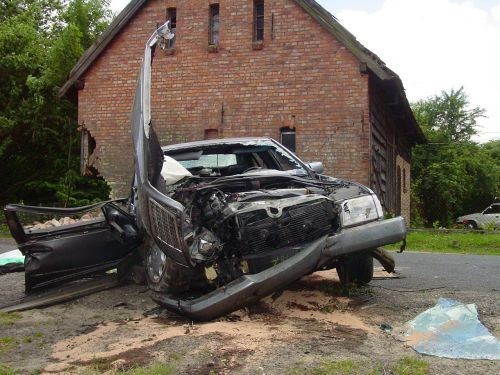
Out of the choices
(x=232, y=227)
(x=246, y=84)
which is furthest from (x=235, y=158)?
(x=246, y=84)

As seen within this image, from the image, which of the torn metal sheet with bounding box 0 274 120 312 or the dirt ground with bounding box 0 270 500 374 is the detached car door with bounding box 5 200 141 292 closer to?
the torn metal sheet with bounding box 0 274 120 312

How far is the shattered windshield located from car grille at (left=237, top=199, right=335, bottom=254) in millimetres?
1487

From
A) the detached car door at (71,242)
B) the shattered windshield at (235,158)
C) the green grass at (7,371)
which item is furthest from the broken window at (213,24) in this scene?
the green grass at (7,371)

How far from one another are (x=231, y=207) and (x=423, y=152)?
34.5m

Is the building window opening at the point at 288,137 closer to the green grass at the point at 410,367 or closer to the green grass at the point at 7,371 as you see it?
the green grass at the point at 410,367

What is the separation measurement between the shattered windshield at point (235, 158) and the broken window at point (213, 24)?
1004 centimetres

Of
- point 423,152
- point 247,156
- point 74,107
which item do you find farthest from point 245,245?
point 423,152

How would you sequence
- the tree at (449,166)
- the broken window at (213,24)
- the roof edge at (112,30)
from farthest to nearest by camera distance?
the tree at (449,166) < the roof edge at (112,30) < the broken window at (213,24)

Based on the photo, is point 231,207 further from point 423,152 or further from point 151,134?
point 423,152

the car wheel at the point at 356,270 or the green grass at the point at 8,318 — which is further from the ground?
the car wheel at the point at 356,270

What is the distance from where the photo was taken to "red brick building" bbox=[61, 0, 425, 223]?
14164mm

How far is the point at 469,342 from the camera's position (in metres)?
3.85

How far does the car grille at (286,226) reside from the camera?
4.34 m

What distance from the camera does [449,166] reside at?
3375 cm
